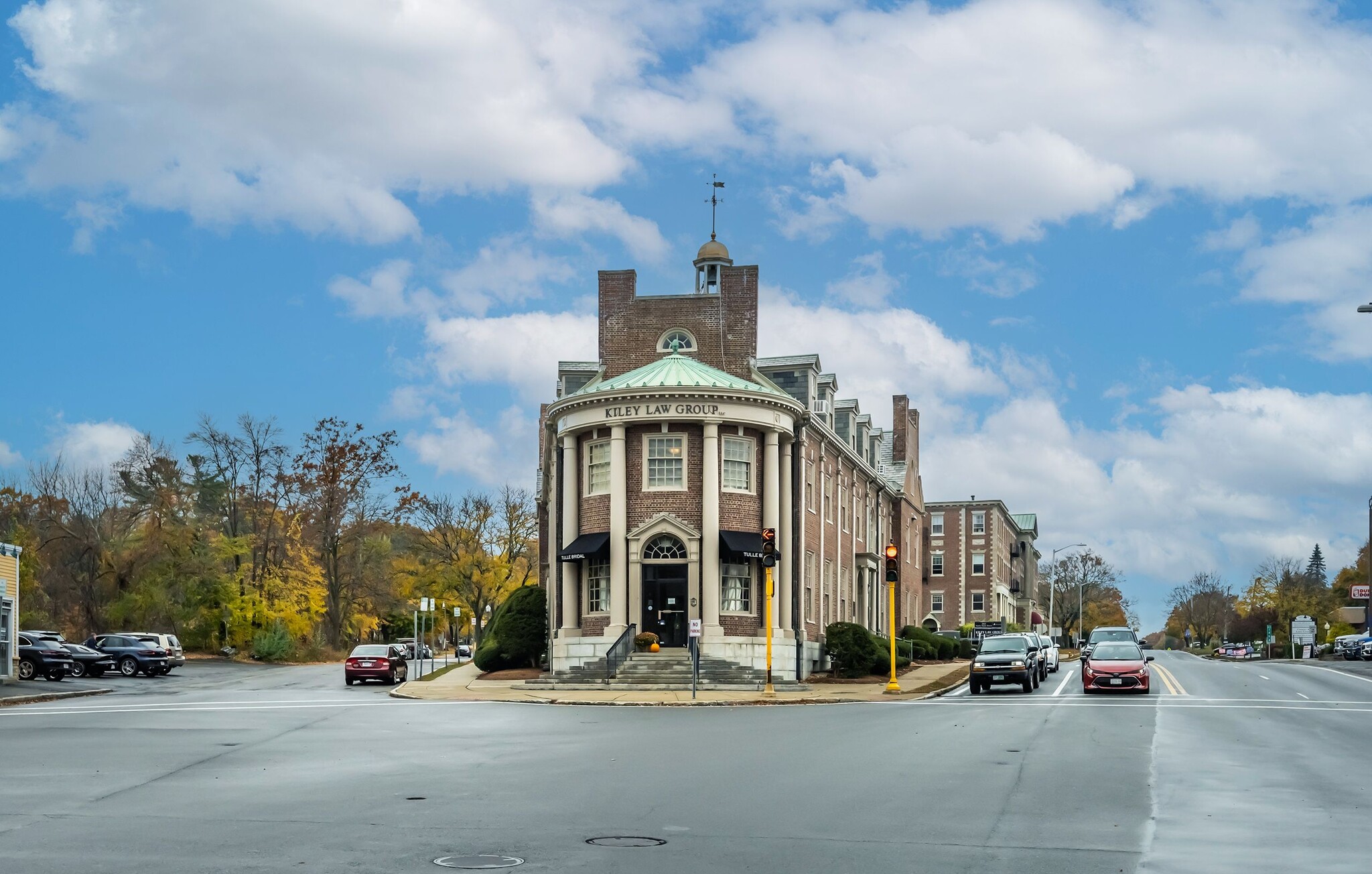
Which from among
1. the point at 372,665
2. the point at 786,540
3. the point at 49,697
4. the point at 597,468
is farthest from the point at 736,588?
the point at 49,697

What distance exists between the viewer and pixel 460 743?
21.8m

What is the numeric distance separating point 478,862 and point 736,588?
115 ft

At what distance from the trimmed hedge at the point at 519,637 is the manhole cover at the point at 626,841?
38.7 m

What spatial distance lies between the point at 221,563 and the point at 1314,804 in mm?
71138

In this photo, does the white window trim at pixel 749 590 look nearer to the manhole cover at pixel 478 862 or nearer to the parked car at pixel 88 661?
the parked car at pixel 88 661

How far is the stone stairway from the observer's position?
135 feet

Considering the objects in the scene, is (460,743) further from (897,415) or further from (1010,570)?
(1010,570)

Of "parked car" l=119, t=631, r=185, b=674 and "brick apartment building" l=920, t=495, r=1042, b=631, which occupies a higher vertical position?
"brick apartment building" l=920, t=495, r=1042, b=631

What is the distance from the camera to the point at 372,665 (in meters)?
48.1

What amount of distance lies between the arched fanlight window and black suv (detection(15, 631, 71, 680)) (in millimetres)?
20361

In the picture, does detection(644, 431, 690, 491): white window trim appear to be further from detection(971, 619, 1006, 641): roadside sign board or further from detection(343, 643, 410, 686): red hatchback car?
detection(971, 619, 1006, 641): roadside sign board

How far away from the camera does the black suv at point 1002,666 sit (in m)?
39.8

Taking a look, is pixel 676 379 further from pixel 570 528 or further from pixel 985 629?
pixel 985 629

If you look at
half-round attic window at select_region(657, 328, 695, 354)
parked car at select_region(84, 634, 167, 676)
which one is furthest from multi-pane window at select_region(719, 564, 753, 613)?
parked car at select_region(84, 634, 167, 676)
